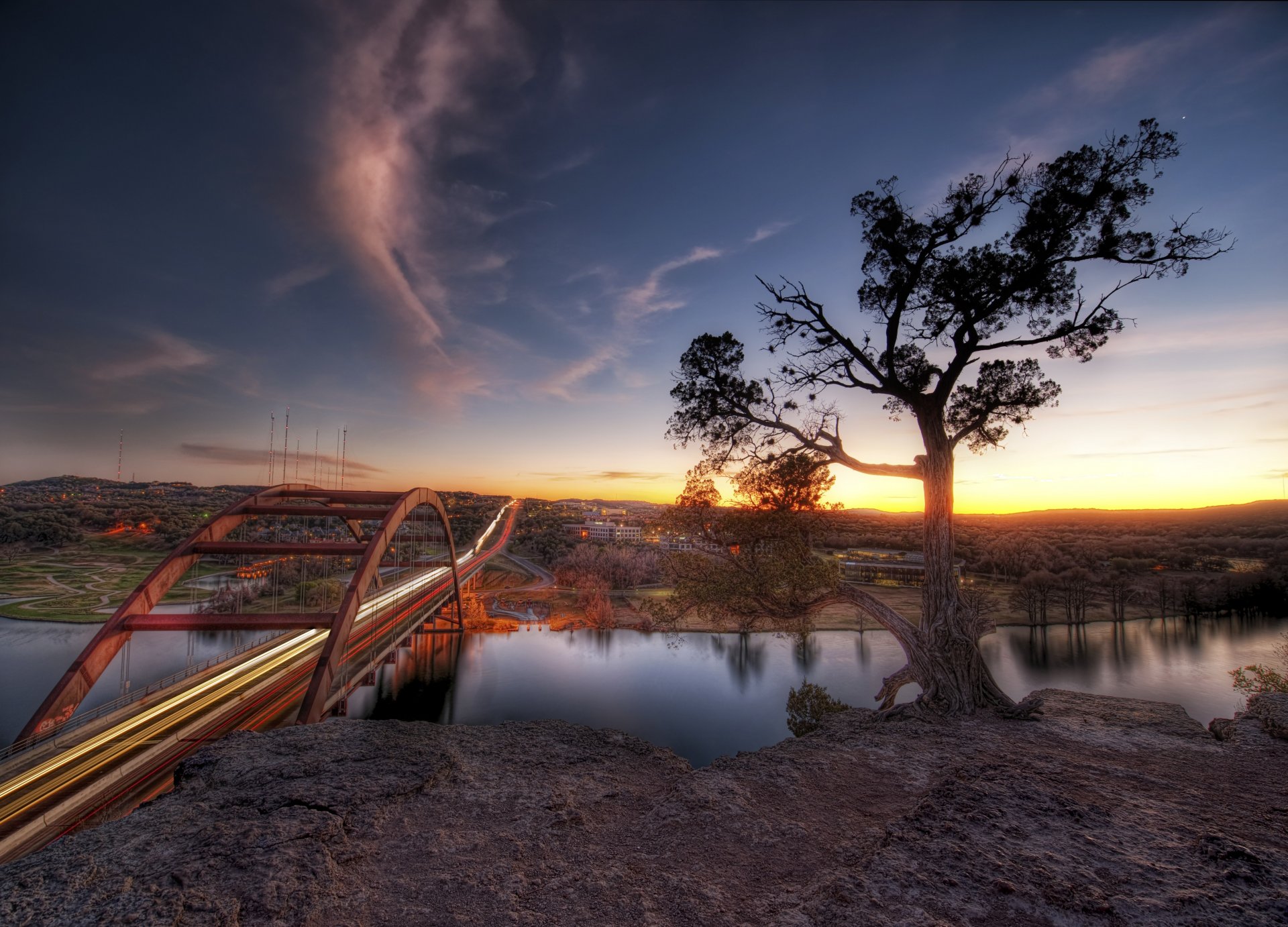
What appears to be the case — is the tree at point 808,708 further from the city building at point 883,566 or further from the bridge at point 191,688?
the city building at point 883,566

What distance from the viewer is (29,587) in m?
46.6

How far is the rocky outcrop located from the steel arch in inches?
412

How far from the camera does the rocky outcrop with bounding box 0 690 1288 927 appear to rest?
2.39 meters

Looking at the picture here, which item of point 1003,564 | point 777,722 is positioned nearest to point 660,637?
point 777,722

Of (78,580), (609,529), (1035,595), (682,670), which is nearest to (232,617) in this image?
(682,670)

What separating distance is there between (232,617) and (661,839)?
1504 centimetres

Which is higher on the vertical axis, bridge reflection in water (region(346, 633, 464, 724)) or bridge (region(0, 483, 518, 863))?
bridge (region(0, 483, 518, 863))

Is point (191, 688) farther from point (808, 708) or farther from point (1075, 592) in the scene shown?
point (1075, 592)

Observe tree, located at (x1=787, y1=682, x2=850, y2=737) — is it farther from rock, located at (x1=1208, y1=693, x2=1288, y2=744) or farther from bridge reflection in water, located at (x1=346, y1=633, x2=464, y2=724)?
bridge reflection in water, located at (x1=346, y1=633, x2=464, y2=724)

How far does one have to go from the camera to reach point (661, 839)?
323 cm

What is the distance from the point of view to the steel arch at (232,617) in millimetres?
12023

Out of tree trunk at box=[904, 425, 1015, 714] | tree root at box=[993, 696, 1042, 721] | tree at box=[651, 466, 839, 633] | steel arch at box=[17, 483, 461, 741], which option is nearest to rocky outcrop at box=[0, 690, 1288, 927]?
tree root at box=[993, 696, 1042, 721]

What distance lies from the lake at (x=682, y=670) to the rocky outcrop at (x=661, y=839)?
1988cm

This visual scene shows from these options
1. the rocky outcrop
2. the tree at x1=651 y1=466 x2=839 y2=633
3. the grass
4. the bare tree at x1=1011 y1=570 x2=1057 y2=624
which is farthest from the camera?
the grass
